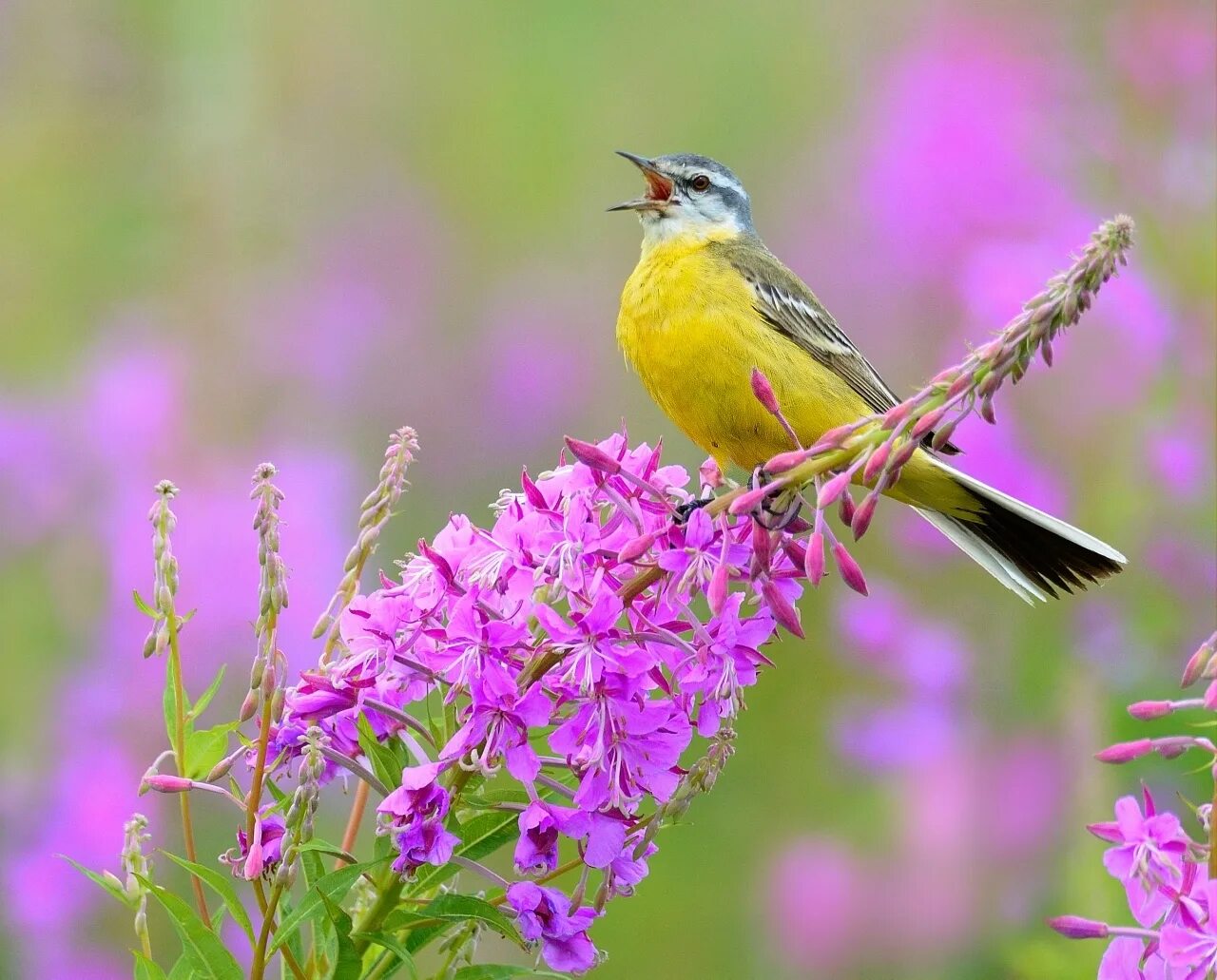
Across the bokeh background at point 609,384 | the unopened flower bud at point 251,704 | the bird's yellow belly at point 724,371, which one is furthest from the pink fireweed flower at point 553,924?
the bird's yellow belly at point 724,371

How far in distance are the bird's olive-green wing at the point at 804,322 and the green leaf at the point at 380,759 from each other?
2.64m

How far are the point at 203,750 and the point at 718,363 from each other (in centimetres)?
232

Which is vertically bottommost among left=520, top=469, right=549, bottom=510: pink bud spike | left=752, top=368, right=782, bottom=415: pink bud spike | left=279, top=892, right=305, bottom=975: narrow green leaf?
left=279, top=892, right=305, bottom=975: narrow green leaf

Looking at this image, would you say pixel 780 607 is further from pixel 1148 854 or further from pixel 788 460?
pixel 1148 854

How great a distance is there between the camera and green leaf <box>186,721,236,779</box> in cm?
226

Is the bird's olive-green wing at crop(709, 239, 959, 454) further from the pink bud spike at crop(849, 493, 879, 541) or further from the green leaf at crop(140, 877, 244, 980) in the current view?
the green leaf at crop(140, 877, 244, 980)

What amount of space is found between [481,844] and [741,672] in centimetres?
47

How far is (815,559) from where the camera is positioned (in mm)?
2059

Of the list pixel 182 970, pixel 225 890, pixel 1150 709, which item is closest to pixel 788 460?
pixel 1150 709

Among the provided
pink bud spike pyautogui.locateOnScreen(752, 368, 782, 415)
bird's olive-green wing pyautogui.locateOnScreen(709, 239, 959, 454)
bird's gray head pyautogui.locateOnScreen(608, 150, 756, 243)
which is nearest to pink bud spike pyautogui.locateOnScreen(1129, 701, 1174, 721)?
pink bud spike pyautogui.locateOnScreen(752, 368, 782, 415)

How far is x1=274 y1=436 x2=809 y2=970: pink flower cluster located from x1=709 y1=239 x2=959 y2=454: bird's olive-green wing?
90.8 inches

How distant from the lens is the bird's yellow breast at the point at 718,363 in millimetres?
4152

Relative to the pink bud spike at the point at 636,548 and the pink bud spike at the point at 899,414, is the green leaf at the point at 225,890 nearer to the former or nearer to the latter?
the pink bud spike at the point at 636,548

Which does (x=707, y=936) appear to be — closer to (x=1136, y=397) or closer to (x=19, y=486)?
(x=1136, y=397)
